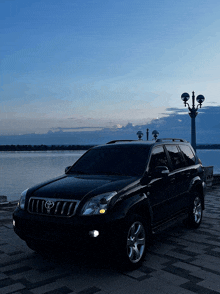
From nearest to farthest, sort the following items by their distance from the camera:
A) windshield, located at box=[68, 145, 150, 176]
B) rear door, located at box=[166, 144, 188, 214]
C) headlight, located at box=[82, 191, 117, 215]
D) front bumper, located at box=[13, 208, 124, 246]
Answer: front bumper, located at box=[13, 208, 124, 246]
headlight, located at box=[82, 191, 117, 215]
windshield, located at box=[68, 145, 150, 176]
rear door, located at box=[166, 144, 188, 214]

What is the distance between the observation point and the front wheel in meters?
7.11

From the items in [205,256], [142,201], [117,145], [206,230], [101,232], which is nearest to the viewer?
[101,232]

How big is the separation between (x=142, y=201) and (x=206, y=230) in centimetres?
292

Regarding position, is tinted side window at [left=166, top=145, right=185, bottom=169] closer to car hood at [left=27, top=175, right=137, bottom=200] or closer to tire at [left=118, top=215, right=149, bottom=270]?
car hood at [left=27, top=175, right=137, bottom=200]

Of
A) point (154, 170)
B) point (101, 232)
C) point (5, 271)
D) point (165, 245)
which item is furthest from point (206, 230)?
point (5, 271)

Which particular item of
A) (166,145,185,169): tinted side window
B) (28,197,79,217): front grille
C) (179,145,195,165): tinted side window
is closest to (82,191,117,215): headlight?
(28,197,79,217): front grille

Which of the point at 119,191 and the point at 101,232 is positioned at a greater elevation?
the point at 119,191

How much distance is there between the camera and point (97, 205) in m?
4.46

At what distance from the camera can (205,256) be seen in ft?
17.7

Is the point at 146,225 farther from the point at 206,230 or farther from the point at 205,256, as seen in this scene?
the point at 206,230

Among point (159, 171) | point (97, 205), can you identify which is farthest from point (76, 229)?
point (159, 171)

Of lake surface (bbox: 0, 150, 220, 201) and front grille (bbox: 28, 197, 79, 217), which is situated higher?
front grille (bbox: 28, 197, 79, 217)

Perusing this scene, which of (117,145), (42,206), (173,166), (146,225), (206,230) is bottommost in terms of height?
(206,230)

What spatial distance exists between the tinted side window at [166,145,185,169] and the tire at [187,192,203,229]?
926mm
